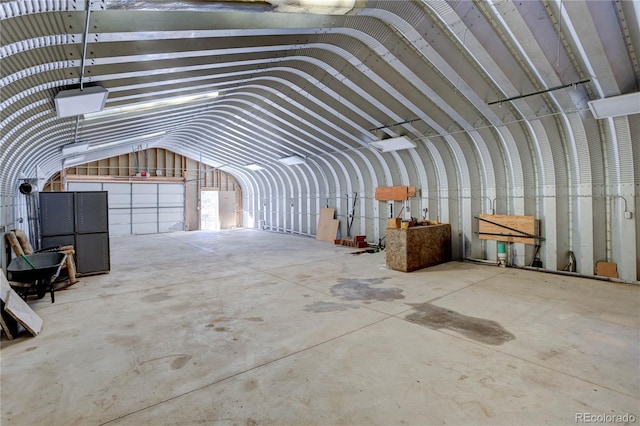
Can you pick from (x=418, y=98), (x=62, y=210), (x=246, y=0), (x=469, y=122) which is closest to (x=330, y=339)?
(x=246, y=0)

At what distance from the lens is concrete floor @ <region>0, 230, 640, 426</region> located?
2.38 m

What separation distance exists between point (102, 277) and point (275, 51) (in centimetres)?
619

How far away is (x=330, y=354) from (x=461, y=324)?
6.30 feet

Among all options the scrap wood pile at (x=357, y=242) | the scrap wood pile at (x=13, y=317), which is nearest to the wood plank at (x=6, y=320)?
the scrap wood pile at (x=13, y=317)

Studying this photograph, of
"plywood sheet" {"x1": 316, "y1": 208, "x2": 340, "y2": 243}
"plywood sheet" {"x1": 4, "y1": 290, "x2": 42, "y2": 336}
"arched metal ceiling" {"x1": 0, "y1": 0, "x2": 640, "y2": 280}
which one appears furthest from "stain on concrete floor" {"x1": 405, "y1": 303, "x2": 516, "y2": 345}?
"plywood sheet" {"x1": 316, "y1": 208, "x2": 340, "y2": 243}

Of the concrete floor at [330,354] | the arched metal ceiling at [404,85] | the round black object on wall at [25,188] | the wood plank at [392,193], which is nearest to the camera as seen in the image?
the concrete floor at [330,354]

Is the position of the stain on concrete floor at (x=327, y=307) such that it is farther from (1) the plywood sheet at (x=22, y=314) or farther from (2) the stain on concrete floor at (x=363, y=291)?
(1) the plywood sheet at (x=22, y=314)

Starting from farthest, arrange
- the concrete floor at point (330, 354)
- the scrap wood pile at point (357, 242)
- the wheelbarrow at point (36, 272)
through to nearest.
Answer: the scrap wood pile at point (357, 242) < the wheelbarrow at point (36, 272) < the concrete floor at point (330, 354)

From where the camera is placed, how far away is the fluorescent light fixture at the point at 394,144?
820 centimetres

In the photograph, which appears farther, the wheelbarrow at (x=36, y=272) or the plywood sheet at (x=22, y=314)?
the wheelbarrow at (x=36, y=272)

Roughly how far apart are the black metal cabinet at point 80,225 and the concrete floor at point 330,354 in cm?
133

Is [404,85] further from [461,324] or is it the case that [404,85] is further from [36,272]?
[36,272]

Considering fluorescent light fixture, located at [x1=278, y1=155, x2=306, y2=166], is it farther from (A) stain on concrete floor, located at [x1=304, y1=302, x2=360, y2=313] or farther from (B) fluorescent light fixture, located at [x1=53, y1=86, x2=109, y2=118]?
(A) stain on concrete floor, located at [x1=304, y1=302, x2=360, y2=313]

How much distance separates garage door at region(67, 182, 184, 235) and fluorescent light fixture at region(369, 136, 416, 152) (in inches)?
536
